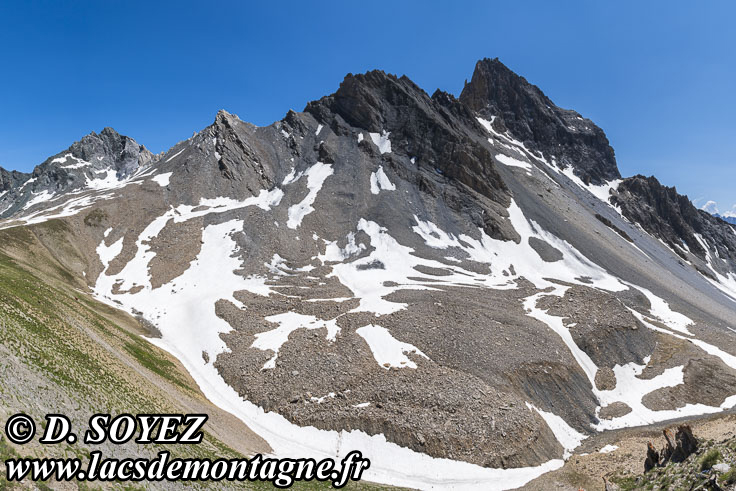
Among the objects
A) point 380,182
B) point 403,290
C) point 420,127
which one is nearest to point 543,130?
point 420,127

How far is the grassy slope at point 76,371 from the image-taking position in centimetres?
1667

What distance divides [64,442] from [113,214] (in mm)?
76952

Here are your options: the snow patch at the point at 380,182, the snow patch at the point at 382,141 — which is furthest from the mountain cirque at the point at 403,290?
the snow patch at the point at 382,141

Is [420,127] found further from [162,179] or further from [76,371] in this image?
[76,371]

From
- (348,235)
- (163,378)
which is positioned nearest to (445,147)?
(348,235)

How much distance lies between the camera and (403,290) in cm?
5781

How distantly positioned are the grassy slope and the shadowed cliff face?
187 meters

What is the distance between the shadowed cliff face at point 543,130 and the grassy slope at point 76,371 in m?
187

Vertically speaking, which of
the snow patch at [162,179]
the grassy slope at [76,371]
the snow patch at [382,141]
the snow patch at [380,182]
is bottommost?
the grassy slope at [76,371]

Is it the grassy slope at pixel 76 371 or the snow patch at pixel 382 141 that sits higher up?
the snow patch at pixel 382 141

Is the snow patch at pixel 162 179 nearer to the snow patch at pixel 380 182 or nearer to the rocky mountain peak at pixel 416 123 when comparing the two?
the rocky mountain peak at pixel 416 123

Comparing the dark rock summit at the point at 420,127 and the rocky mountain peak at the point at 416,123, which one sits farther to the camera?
the rocky mountain peak at the point at 416,123

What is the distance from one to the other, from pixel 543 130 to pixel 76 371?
209 metres

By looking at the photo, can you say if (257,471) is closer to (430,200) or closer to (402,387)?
(402,387)
